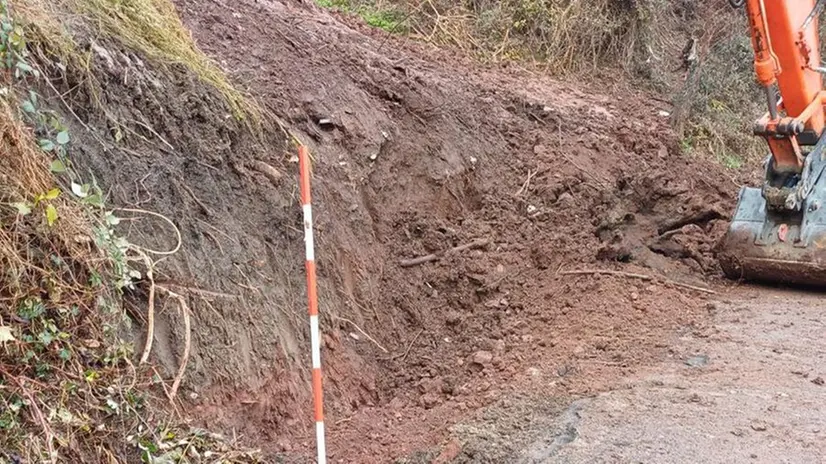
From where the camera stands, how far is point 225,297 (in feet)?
14.9

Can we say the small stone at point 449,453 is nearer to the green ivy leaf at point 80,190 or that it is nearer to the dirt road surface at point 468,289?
the dirt road surface at point 468,289

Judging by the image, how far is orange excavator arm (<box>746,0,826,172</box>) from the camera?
5523mm

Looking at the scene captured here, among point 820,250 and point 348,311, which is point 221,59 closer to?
point 348,311

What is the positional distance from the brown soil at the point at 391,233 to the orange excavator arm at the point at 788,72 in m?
1.11

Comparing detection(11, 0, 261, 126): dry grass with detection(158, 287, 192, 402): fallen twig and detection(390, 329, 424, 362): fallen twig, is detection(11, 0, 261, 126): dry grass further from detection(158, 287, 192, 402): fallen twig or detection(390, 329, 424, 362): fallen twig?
detection(390, 329, 424, 362): fallen twig

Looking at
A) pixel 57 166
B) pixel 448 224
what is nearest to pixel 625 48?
pixel 448 224

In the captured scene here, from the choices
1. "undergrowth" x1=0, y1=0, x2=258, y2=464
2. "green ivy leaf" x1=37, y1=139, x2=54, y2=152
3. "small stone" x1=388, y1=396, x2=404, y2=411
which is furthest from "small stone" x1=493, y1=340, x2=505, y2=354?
"green ivy leaf" x1=37, y1=139, x2=54, y2=152

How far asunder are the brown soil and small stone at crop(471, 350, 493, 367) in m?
0.01

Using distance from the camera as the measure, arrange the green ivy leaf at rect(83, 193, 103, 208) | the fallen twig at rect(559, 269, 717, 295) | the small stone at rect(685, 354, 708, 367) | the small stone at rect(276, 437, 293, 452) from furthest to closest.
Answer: the fallen twig at rect(559, 269, 717, 295) → the small stone at rect(685, 354, 708, 367) → the small stone at rect(276, 437, 293, 452) → the green ivy leaf at rect(83, 193, 103, 208)

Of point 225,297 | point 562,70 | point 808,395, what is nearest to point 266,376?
point 225,297

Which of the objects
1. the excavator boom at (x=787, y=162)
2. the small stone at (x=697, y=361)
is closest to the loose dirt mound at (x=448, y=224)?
the small stone at (x=697, y=361)

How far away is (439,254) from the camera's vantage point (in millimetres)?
6188

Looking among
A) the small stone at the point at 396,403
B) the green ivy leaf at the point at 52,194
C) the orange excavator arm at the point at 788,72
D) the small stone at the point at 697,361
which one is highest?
the orange excavator arm at the point at 788,72

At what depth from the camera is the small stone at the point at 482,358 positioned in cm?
512
